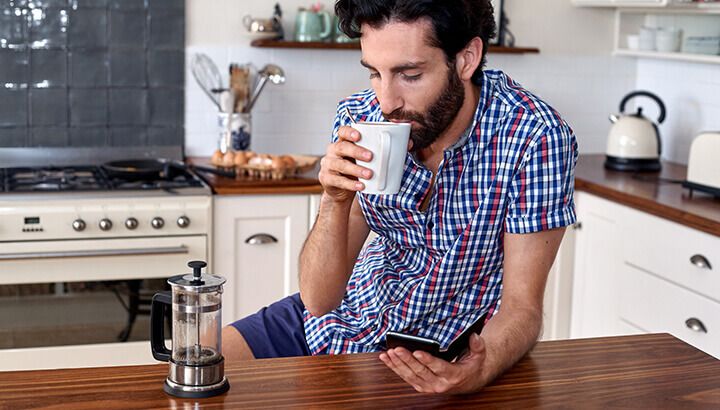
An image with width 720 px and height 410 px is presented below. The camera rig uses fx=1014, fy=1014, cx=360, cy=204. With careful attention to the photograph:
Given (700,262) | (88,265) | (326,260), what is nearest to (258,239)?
(88,265)

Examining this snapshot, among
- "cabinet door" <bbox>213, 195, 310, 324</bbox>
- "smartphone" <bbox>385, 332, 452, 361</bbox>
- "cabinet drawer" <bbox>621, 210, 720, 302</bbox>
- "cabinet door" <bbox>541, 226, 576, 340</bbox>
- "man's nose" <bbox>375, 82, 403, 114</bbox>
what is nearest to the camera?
"smartphone" <bbox>385, 332, 452, 361</bbox>

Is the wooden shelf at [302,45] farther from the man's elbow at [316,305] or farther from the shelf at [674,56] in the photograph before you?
the man's elbow at [316,305]

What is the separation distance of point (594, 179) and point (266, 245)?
1.29 meters

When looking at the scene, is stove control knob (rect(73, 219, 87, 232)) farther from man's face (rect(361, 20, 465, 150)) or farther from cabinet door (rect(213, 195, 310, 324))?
man's face (rect(361, 20, 465, 150))

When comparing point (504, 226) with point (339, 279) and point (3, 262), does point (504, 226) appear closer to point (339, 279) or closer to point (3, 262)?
point (339, 279)

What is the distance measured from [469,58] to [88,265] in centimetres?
192

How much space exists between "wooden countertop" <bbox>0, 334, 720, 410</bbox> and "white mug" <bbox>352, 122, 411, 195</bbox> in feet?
1.10

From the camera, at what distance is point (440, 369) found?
1615 mm

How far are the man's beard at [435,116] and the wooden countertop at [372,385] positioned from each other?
0.44m

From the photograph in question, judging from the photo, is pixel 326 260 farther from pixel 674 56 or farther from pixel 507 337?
pixel 674 56

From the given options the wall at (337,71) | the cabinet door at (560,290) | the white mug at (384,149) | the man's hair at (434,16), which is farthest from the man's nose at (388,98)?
the wall at (337,71)

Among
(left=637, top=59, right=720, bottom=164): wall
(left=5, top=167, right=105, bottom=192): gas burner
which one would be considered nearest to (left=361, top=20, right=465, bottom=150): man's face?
(left=5, top=167, right=105, bottom=192): gas burner

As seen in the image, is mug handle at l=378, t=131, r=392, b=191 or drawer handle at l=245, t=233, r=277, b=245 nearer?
mug handle at l=378, t=131, r=392, b=191

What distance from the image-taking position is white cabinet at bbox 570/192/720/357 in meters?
3.20
